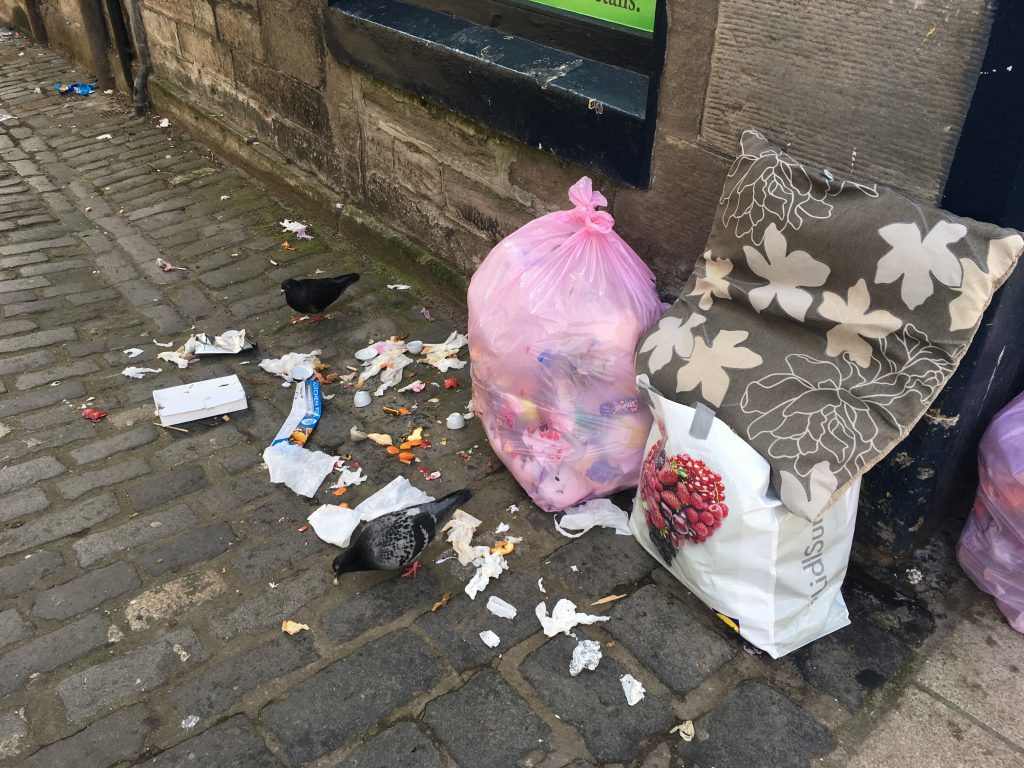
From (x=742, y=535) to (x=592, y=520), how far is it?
639 millimetres

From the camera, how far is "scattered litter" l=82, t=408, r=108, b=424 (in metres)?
3.27

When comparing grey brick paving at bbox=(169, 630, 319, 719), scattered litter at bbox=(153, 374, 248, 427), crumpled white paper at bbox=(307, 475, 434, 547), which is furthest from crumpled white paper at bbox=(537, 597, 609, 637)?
scattered litter at bbox=(153, 374, 248, 427)

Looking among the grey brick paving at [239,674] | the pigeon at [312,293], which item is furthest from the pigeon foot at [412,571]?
the pigeon at [312,293]

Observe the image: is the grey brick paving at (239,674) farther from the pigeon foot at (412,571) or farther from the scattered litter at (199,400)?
the scattered litter at (199,400)

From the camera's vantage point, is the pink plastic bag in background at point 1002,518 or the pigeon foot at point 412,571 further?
the pigeon foot at point 412,571

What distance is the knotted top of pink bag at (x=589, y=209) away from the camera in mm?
2627

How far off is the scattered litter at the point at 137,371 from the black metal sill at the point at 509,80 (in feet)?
5.29

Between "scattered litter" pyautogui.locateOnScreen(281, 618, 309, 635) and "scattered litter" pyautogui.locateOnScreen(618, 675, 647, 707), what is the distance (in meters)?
0.89

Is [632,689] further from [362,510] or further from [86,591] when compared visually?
[86,591]

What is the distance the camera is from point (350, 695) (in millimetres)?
2223

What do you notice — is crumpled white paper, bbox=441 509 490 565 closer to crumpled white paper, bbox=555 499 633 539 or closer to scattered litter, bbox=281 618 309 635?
crumpled white paper, bbox=555 499 633 539

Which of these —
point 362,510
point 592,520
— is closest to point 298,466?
point 362,510

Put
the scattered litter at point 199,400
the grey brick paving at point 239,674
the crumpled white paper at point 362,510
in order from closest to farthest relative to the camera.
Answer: the grey brick paving at point 239,674 < the crumpled white paper at point 362,510 < the scattered litter at point 199,400

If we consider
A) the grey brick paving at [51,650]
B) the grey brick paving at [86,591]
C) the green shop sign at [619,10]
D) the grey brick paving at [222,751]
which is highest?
the green shop sign at [619,10]
